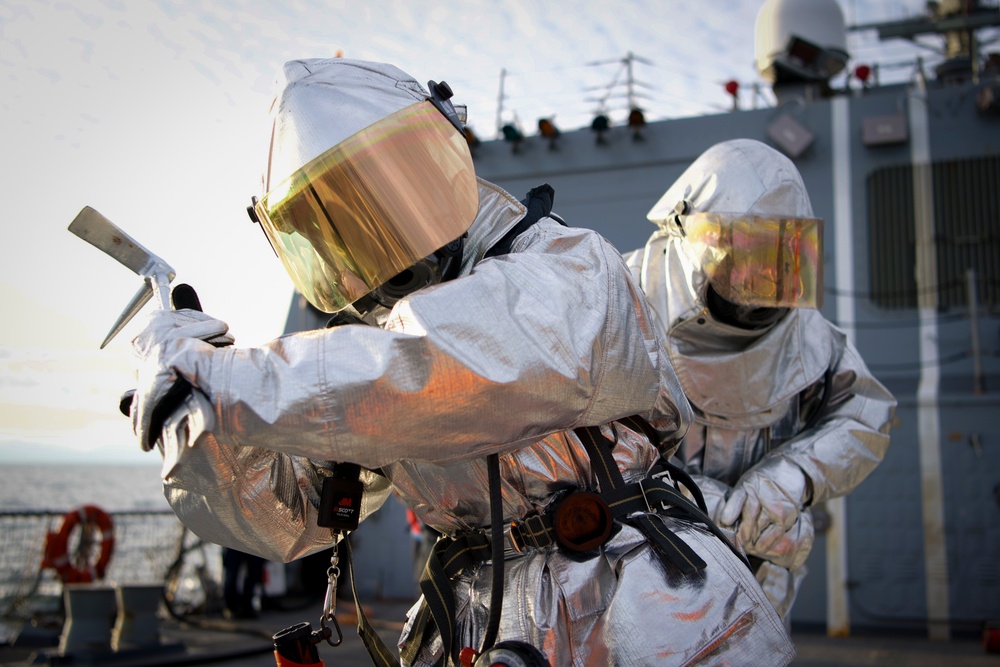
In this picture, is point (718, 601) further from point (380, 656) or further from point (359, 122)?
point (359, 122)

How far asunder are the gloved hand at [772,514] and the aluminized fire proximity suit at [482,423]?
1139 mm

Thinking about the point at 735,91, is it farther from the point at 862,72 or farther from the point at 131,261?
the point at 131,261

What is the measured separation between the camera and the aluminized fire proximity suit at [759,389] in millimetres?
3186

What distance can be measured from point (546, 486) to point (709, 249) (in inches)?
61.3

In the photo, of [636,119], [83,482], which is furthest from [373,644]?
[83,482]

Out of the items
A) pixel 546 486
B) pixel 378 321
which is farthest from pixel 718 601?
pixel 378 321

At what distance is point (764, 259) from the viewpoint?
3.12 meters

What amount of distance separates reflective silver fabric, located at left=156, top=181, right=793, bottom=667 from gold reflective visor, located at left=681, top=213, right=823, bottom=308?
1185mm

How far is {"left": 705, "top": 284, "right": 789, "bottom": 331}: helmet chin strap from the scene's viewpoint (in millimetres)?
3293

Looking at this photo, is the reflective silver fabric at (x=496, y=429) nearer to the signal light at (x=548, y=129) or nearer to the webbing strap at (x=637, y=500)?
the webbing strap at (x=637, y=500)

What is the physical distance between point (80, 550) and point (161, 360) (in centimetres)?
967

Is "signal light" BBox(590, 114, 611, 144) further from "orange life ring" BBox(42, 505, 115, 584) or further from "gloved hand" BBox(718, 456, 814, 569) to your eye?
"gloved hand" BBox(718, 456, 814, 569)

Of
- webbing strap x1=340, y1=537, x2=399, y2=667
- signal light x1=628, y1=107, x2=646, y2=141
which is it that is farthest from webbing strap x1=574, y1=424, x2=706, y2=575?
signal light x1=628, y1=107, x2=646, y2=141

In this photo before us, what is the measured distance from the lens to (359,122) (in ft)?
5.73
